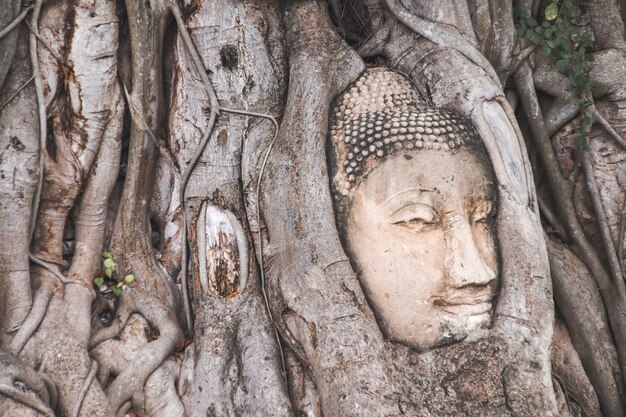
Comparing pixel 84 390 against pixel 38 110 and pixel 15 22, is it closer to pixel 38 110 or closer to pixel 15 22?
pixel 38 110

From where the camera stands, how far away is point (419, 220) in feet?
7.57

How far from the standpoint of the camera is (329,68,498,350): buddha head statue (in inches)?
89.7

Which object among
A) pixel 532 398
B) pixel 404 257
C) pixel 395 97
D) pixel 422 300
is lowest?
pixel 532 398

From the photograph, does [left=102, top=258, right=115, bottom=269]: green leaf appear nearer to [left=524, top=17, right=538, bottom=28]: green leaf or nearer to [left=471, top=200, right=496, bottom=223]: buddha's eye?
[left=471, top=200, right=496, bottom=223]: buddha's eye

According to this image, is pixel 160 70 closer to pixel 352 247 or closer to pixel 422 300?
pixel 352 247

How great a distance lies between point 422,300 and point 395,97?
35.4 inches

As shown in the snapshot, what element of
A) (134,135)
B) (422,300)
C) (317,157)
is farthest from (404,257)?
(134,135)

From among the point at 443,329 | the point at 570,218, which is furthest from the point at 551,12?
the point at 443,329

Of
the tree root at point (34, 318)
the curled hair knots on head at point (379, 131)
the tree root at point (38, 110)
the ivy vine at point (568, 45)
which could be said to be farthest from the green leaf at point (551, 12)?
the tree root at point (34, 318)

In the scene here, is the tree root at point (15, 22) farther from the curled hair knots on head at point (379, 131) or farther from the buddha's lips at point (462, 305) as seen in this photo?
the buddha's lips at point (462, 305)

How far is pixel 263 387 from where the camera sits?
7.38ft

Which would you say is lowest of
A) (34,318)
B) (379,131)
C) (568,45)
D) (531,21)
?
(34,318)

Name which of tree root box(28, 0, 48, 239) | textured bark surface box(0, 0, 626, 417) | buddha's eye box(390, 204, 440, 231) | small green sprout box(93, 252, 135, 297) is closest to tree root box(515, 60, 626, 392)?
textured bark surface box(0, 0, 626, 417)

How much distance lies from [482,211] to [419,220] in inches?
11.6
